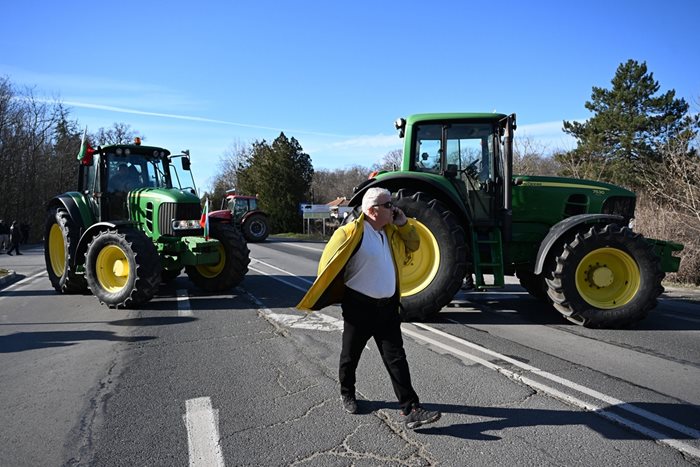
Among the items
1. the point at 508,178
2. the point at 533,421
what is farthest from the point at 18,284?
the point at 533,421

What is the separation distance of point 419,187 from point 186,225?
4.18 m

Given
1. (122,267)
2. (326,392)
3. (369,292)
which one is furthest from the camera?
(122,267)

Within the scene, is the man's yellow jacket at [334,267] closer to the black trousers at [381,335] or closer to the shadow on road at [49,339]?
the black trousers at [381,335]

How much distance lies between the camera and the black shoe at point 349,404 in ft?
12.4

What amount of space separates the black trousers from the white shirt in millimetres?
57

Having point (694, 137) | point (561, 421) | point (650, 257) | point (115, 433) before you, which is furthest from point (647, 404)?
point (694, 137)

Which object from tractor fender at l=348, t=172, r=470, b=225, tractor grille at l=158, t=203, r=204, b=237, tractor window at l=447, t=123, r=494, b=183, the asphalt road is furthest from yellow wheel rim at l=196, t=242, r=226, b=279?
tractor window at l=447, t=123, r=494, b=183

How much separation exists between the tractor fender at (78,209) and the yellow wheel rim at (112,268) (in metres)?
1.36

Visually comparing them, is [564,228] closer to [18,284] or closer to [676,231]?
[676,231]

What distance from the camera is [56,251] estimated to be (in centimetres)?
1025

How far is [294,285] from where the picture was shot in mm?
10391

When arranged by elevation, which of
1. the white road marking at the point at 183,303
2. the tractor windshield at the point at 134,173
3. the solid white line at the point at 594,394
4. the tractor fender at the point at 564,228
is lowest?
the solid white line at the point at 594,394

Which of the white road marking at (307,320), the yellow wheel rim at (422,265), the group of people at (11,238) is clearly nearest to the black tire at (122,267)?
the white road marking at (307,320)

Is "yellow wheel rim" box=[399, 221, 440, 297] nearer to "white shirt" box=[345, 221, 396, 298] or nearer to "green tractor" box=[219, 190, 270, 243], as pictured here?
"white shirt" box=[345, 221, 396, 298]
